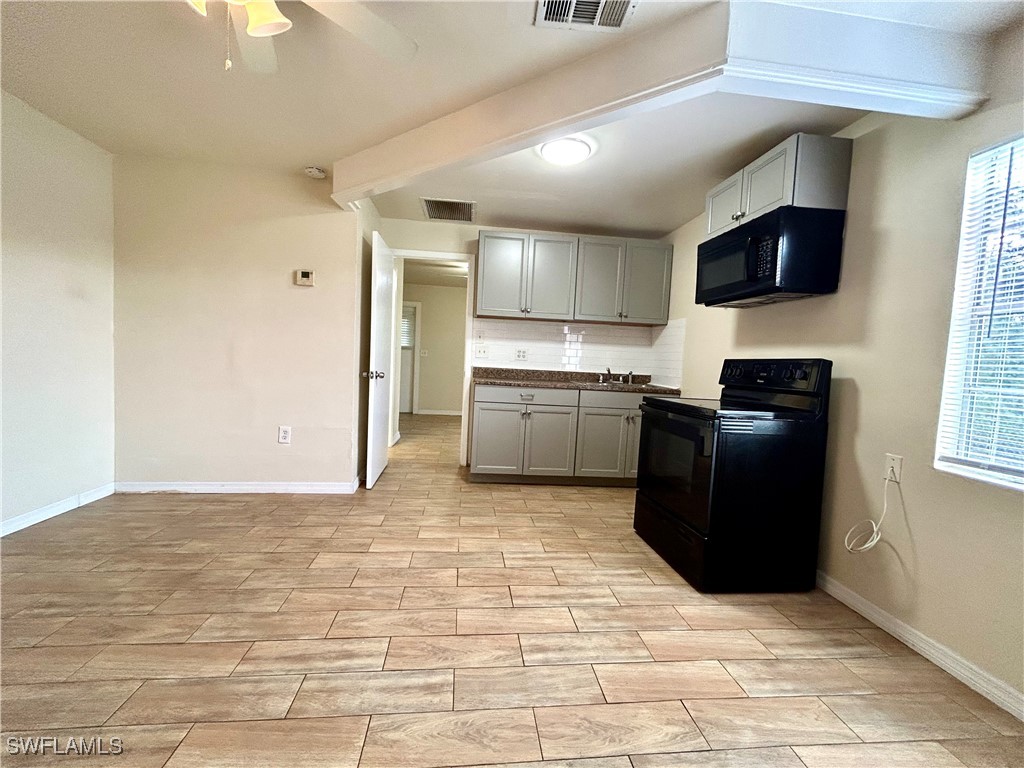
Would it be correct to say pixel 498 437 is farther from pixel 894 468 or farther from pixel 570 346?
pixel 894 468

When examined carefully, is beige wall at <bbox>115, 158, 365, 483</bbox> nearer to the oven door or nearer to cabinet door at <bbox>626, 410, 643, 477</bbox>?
the oven door

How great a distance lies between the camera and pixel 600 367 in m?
3.99

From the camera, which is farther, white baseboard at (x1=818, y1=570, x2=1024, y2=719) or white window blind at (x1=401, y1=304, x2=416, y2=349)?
white window blind at (x1=401, y1=304, x2=416, y2=349)

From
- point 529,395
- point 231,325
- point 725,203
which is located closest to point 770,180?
point 725,203

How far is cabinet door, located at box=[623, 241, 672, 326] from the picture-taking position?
362 centimetres

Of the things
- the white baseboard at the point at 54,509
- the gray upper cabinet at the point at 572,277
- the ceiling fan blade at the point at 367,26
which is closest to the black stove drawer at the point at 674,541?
the gray upper cabinet at the point at 572,277

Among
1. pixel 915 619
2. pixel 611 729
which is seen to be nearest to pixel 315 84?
pixel 611 729

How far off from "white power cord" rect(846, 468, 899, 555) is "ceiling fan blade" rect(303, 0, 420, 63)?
250 centimetres

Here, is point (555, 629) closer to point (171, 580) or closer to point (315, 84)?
point (171, 580)

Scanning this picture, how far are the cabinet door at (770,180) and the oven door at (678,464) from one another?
3.75 feet

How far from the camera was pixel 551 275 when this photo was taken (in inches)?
141

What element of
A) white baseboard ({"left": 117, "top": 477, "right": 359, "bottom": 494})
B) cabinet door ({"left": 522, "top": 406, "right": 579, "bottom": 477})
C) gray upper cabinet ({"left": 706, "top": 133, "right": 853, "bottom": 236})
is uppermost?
gray upper cabinet ({"left": 706, "top": 133, "right": 853, "bottom": 236})

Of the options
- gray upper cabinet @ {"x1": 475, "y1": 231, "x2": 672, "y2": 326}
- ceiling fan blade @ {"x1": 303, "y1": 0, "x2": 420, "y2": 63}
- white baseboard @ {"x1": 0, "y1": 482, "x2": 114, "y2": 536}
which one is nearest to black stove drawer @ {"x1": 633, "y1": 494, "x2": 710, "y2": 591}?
gray upper cabinet @ {"x1": 475, "y1": 231, "x2": 672, "y2": 326}

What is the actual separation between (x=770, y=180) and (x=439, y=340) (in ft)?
19.0
